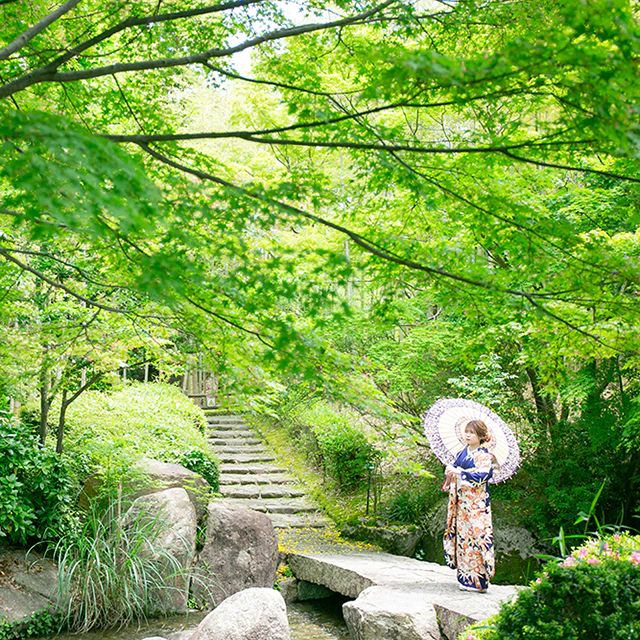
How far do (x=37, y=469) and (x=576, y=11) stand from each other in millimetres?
5620

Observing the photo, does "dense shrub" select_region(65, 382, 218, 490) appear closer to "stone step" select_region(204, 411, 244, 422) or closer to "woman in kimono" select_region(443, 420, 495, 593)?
"woman in kimono" select_region(443, 420, 495, 593)

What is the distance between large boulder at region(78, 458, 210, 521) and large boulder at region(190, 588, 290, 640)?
84.6 inches

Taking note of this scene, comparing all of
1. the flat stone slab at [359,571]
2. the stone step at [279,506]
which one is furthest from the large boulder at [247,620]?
the stone step at [279,506]

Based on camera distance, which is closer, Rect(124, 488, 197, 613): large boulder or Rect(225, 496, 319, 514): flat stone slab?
Rect(124, 488, 197, 613): large boulder

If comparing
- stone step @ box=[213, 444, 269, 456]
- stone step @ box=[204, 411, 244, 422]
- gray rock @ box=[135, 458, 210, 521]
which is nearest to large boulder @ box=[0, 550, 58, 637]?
gray rock @ box=[135, 458, 210, 521]

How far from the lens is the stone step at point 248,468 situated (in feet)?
36.5

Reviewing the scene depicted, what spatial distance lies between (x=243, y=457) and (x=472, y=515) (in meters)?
7.56

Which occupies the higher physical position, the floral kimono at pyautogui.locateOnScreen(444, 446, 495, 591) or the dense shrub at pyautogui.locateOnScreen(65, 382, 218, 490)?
the dense shrub at pyautogui.locateOnScreen(65, 382, 218, 490)

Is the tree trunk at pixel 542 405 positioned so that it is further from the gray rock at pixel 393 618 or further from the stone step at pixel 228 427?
the stone step at pixel 228 427

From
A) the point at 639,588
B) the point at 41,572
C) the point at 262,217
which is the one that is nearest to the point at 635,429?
the point at 639,588

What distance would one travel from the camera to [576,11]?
79.2 inches

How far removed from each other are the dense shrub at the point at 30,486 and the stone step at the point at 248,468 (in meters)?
5.27

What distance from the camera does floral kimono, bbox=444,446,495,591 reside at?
5.01 meters

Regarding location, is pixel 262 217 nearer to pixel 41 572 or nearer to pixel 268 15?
pixel 268 15
